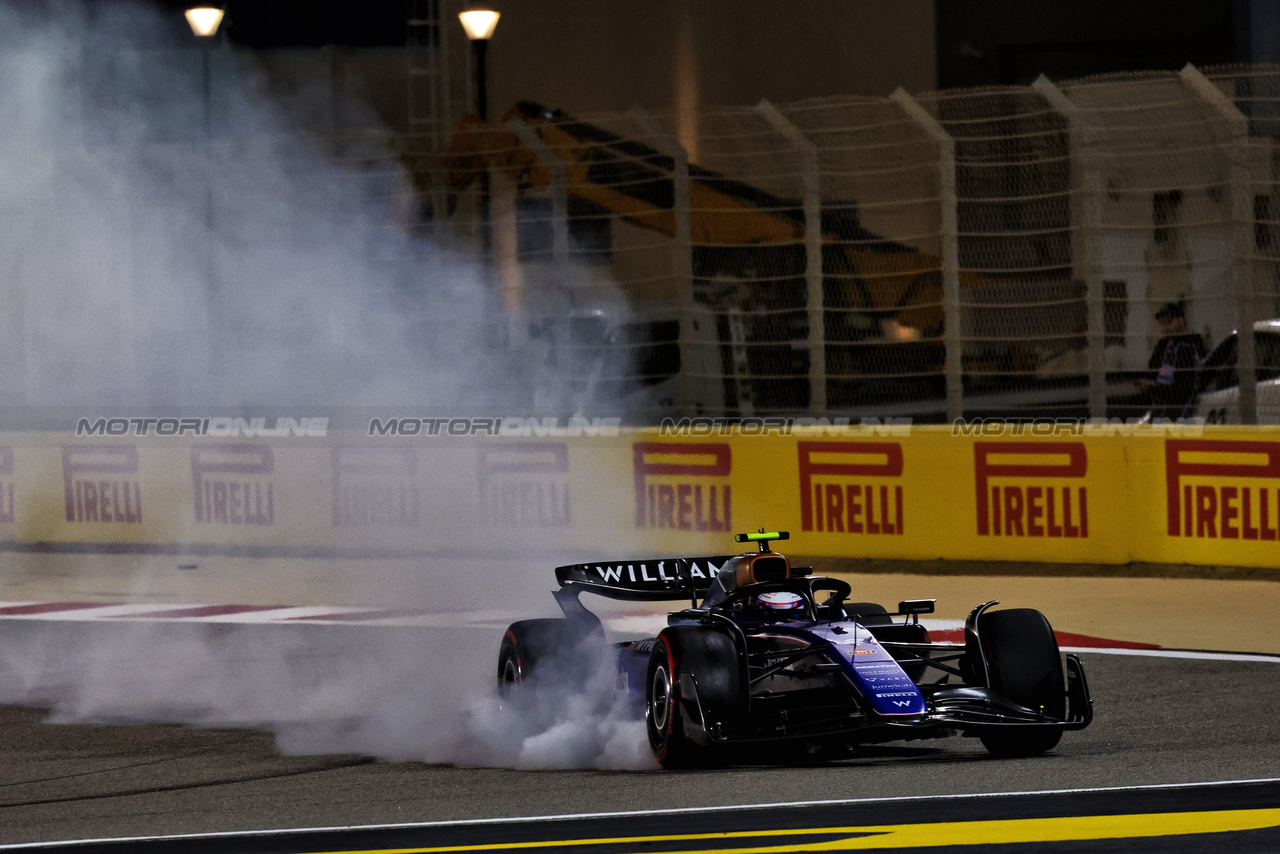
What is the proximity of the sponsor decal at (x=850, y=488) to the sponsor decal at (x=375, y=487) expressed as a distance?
121 inches

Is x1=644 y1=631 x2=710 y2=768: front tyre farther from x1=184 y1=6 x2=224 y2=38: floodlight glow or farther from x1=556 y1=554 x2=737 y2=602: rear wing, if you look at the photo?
x1=184 y1=6 x2=224 y2=38: floodlight glow

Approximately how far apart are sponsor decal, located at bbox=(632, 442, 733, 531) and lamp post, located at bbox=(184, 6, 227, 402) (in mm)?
3237

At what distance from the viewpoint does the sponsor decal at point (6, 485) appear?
1546cm

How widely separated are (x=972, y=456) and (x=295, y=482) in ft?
17.6

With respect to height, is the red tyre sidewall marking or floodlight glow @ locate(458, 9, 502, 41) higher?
floodlight glow @ locate(458, 9, 502, 41)

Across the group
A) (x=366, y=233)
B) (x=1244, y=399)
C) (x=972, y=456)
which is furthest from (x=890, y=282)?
(x=366, y=233)

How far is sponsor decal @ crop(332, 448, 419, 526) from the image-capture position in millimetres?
14227

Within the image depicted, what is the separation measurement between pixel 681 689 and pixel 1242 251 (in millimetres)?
7061

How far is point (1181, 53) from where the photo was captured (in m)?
29.5

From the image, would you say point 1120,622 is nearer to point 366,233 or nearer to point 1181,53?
point 366,233

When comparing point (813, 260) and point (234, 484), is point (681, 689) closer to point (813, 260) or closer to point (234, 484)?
point (813, 260)

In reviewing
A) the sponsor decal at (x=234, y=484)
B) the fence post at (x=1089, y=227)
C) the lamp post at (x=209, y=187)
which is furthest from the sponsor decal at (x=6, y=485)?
the fence post at (x=1089, y=227)
